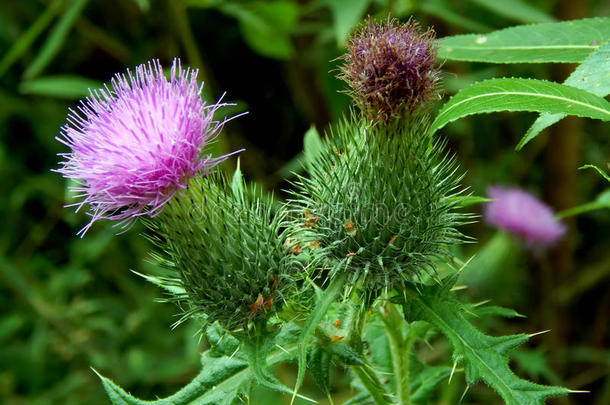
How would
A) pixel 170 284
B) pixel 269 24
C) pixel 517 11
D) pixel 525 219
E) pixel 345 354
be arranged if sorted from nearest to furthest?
pixel 345 354 → pixel 170 284 → pixel 517 11 → pixel 525 219 → pixel 269 24

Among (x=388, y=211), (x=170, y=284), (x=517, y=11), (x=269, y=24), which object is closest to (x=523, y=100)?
(x=388, y=211)

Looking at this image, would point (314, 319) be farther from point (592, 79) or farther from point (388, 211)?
point (592, 79)

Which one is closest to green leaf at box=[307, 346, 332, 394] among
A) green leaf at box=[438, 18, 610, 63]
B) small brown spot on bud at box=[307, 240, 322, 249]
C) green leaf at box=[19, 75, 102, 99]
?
small brown spot on bud at box=[307, 240, 322, 249]

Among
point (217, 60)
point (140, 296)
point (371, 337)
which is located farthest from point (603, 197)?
point (217, 60)

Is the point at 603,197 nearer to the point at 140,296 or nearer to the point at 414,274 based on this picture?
the point at 414,274

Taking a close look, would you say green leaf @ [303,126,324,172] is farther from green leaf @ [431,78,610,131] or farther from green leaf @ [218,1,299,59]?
green leaf @ [218,1,299,59]

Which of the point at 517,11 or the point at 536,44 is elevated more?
the point at 517,11
